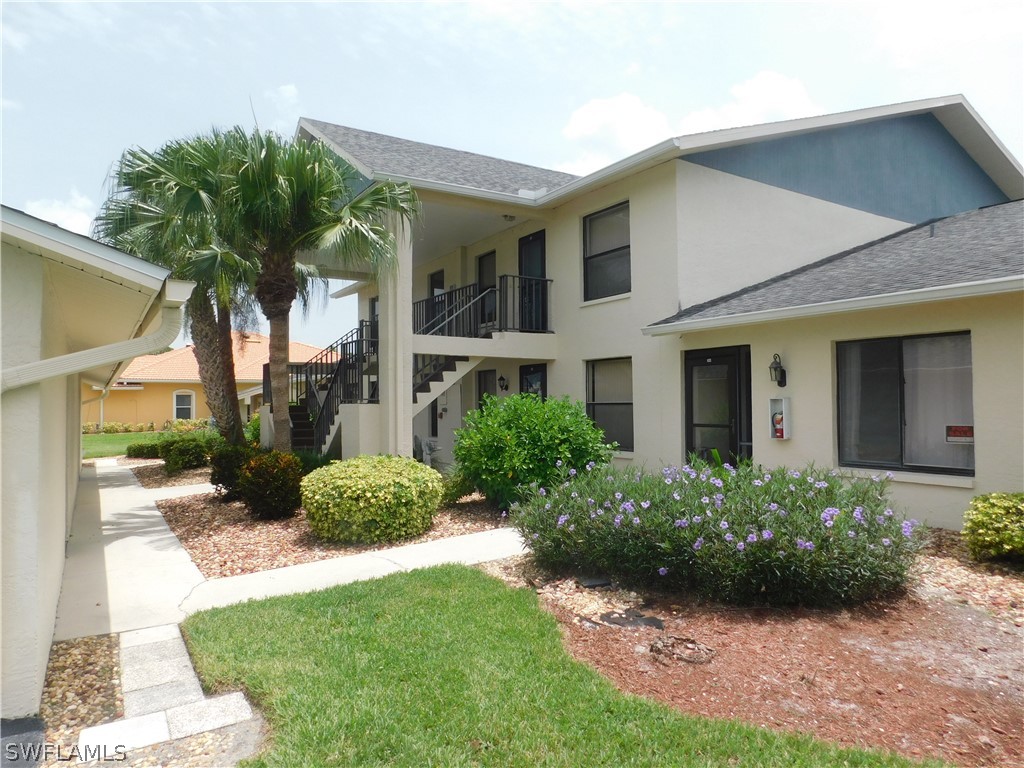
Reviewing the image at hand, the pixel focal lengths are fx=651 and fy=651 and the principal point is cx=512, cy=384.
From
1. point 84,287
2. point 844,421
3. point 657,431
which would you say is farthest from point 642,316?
point 84,287

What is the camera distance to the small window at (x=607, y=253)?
12.1m

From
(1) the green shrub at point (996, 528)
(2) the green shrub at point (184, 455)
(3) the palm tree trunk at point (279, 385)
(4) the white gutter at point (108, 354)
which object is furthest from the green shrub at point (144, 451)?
(1) the green shrub at point (996, 528)

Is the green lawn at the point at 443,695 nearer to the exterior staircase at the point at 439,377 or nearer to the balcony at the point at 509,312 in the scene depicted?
the exterior staircase at the point at 439,377

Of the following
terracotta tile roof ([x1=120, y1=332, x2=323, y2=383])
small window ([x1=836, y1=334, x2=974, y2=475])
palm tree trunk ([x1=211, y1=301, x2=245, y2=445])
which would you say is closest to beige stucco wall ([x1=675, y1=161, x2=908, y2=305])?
small window ([x1=836, y1=334, x2=974, y2=475])

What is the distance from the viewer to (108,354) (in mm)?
4484

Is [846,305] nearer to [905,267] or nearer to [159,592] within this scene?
[905,267]

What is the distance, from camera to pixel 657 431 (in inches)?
443

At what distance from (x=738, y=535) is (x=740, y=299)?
21.2ft

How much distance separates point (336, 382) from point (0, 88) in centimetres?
1038

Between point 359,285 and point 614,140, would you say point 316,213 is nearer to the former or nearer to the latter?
point 614,140

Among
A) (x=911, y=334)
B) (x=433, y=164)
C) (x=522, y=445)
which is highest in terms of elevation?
(x=433, y=164)

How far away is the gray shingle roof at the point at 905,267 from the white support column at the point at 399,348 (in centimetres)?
439

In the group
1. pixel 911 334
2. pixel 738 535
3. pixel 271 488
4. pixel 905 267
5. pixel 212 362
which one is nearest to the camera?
pixel 738 535

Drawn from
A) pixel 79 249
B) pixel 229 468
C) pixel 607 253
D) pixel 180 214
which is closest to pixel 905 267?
pixel 607 253
